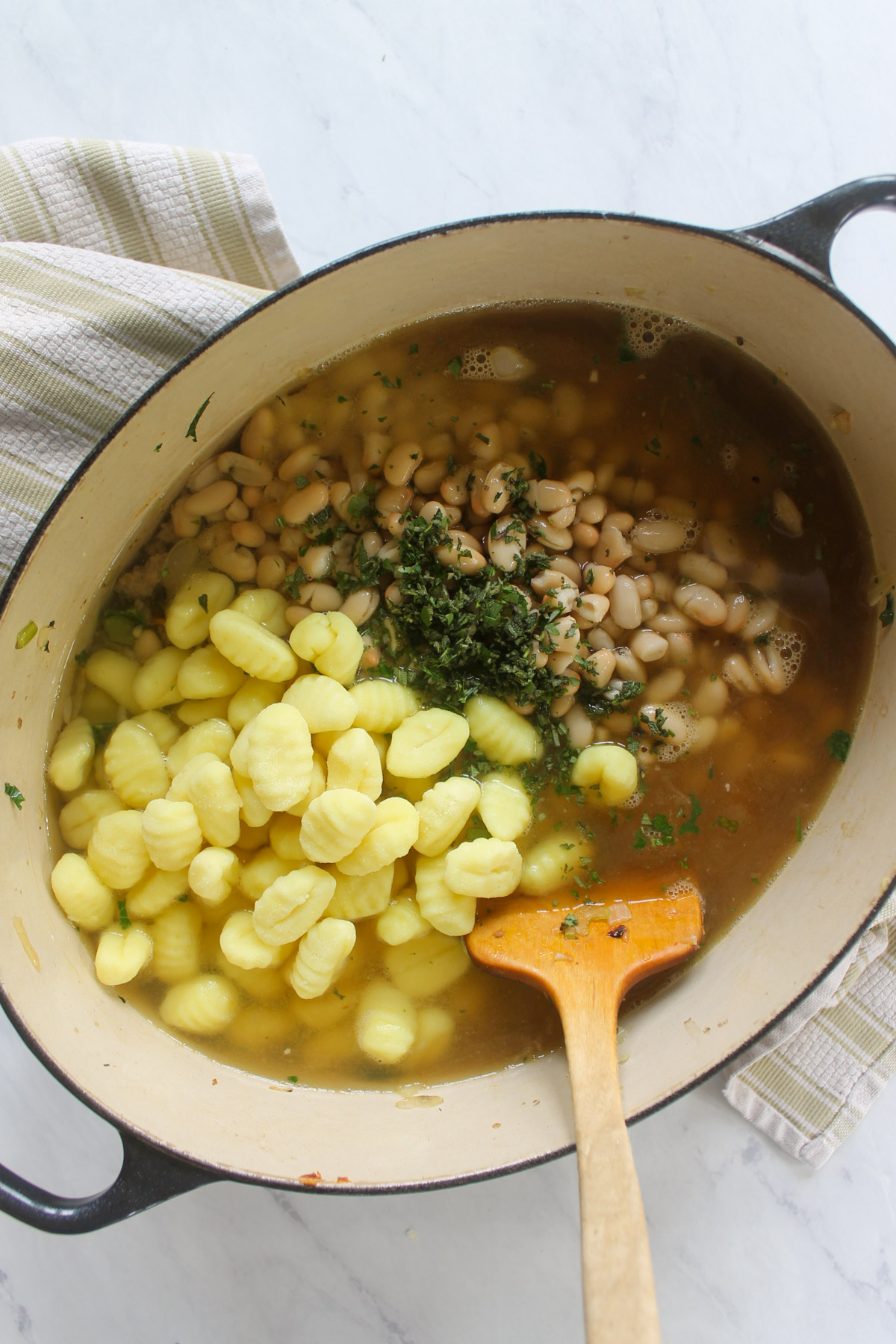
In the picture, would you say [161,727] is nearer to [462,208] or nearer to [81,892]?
[81,892]

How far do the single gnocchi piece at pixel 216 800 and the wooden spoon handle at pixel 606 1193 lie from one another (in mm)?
467

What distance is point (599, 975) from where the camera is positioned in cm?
120

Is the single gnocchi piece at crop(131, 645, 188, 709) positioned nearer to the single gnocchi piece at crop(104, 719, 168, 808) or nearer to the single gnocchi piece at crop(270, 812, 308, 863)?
the single gnocchi piece at crop(104, 719, 168, 808)

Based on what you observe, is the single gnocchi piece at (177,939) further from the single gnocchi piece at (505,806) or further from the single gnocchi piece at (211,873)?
the single gnocchi piece at (505,806)

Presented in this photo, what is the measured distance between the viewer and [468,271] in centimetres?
120

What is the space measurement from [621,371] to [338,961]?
0.85 m

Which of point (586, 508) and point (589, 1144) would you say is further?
point (586, 508)

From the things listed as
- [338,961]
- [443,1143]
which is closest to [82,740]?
[338,961]

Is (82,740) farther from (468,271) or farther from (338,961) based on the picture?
(468,271)

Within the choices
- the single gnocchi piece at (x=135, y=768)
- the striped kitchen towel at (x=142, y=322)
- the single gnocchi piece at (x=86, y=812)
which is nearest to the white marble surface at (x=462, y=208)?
the striped kitchen towel at (x=142, y=322)

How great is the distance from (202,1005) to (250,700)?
40cm

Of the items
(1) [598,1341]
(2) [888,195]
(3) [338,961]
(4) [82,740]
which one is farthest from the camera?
(4) [82,740]

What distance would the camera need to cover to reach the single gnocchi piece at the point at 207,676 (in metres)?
1.22

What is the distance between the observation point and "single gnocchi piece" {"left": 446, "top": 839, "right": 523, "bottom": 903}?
1.16m
